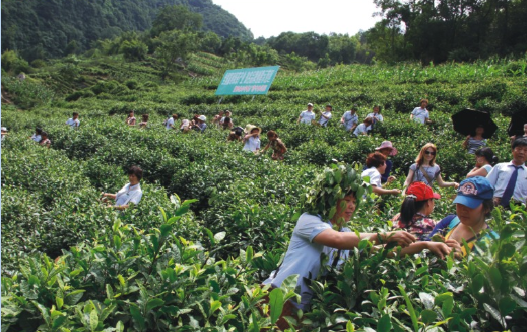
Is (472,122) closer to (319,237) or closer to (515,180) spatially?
(515,180)

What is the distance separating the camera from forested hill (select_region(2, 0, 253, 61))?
92.1 m

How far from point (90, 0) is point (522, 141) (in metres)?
136

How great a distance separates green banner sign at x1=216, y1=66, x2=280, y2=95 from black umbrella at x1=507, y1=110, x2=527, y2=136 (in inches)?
585

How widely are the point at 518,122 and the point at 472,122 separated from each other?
940mm

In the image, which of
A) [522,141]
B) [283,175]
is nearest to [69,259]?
[283,175]

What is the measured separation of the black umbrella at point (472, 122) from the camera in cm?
815

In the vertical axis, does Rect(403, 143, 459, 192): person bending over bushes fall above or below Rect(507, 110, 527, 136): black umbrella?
below

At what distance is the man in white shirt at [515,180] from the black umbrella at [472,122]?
10.8 ft

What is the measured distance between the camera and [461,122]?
27.6 ft

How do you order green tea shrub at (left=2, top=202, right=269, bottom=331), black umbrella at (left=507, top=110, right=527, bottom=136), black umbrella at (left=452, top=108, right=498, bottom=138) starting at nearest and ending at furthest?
green tea shrub at (left=2, top=202, right=269, bottom=331)
black umbrella at (left=507, top=110, right=527, bottom=136)
black umbrella at (left=452, top=108, right=498, bottom=138)

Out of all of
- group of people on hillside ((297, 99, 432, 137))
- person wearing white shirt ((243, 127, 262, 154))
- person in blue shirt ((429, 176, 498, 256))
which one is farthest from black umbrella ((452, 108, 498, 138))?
person in blue shirt ((429, 176, 498, 256))

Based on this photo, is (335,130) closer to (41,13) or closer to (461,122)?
(461,122)

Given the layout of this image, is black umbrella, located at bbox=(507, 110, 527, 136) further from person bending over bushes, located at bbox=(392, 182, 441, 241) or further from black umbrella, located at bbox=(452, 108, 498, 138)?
person bending over bushes, located at bbox=(392, 182, 441, 241)

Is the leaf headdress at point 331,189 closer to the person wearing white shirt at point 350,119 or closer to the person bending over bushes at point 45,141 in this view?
the person wearing white shirt at point 350,119
